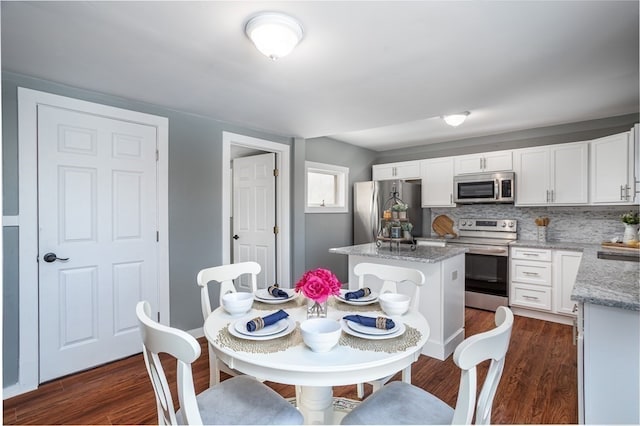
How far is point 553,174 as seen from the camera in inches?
153

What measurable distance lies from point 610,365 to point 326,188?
3996 millimetres

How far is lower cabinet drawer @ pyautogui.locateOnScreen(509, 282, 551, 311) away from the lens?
372cm

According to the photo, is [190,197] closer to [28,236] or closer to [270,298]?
[28,236]

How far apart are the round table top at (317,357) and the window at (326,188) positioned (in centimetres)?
320

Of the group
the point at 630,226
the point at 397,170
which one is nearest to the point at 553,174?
the point at 630,226

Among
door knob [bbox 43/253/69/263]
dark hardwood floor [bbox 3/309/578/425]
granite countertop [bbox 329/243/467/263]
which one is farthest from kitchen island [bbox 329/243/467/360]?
door knob [bbox 43/253/69/263]

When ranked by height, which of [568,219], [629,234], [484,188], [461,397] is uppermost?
[484,188]

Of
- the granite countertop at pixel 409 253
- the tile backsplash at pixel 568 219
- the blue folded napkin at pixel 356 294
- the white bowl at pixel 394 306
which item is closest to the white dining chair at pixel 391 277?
the blue folded napkin at pixel 356 294

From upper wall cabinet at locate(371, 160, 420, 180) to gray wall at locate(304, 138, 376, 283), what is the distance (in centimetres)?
25

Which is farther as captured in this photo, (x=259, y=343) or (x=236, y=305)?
(x=236, y=305)

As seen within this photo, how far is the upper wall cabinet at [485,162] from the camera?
4.24 m

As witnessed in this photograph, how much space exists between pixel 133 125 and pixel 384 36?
2214mm

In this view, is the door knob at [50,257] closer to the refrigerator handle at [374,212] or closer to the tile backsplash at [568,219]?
the refrigerator handle at [374,212]

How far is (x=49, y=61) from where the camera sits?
2102 millimetres
